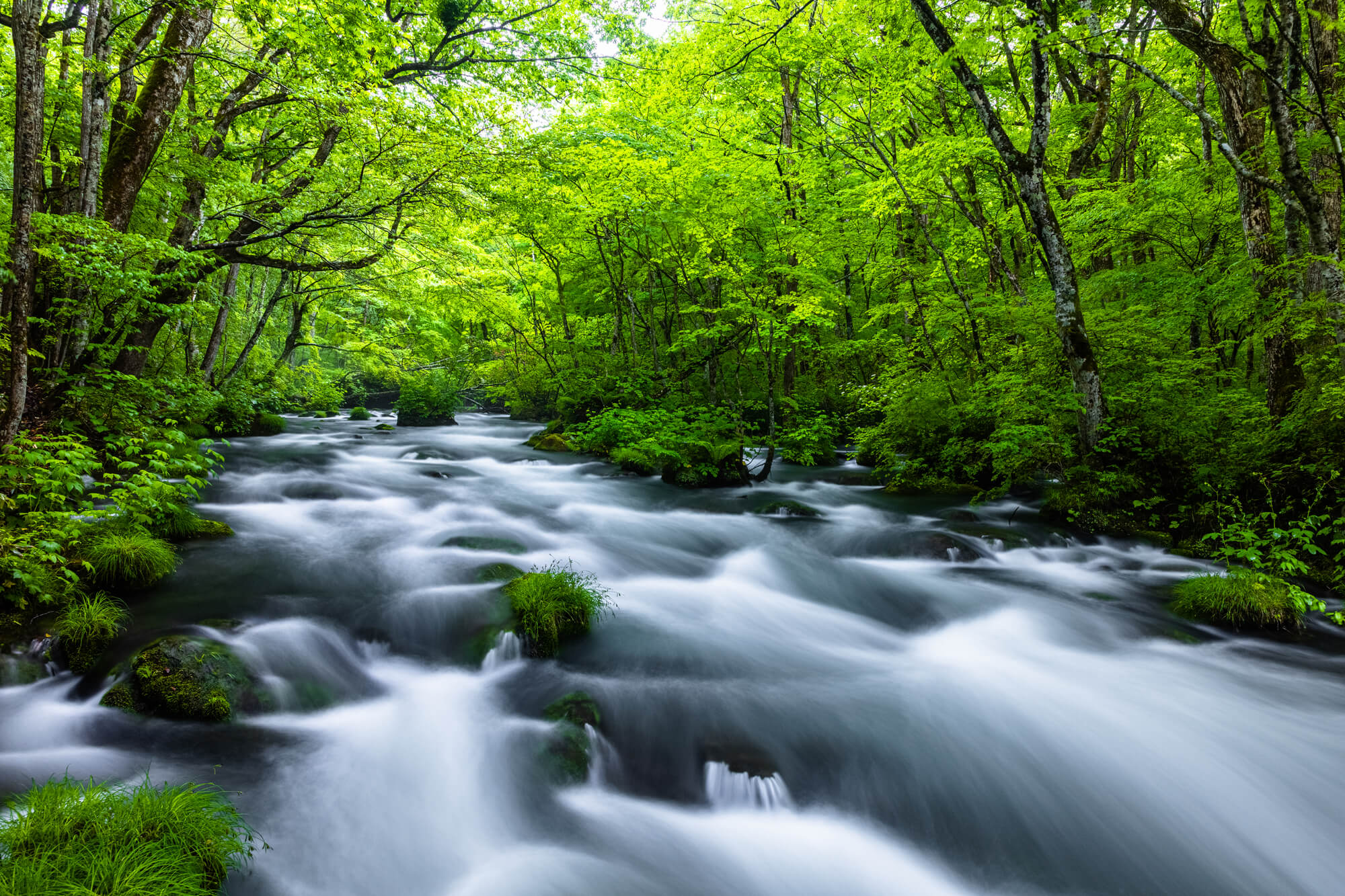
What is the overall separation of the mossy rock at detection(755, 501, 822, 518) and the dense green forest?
160cm

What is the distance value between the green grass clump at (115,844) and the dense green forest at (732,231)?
6.78 ft

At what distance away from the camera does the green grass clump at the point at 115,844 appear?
192 centimetres

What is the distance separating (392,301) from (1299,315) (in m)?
14.5

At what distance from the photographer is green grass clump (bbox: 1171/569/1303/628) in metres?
4.99

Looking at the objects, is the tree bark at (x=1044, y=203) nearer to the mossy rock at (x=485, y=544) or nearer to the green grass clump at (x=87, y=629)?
the mossy rock at (x=485, y=544)

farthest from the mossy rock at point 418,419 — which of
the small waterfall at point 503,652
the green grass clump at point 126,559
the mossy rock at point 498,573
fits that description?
the small waterfall at point 503,652

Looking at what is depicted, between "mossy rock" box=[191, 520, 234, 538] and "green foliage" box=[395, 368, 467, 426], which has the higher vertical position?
"green foliage" box=[395, 368, 467, 426]

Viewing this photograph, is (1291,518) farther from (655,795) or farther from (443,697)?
(443,697)

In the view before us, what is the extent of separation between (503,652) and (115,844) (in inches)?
97.7

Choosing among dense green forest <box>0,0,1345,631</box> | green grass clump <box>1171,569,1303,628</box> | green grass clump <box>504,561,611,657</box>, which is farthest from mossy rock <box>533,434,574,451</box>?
green grass clump <box>1171,569,1303,628</box>

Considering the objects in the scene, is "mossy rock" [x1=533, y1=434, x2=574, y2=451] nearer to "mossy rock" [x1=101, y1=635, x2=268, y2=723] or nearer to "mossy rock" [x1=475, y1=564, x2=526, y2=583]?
"mossy rock" [x1=475, y1=564, x2=526, y2=583]

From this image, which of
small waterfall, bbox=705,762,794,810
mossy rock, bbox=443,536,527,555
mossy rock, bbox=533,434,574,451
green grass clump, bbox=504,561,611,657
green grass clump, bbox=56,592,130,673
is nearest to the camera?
small waterfall, bbox=705,762,794,810

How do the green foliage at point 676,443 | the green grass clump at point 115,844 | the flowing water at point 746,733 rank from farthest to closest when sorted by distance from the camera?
the green foliage at point 676,443, the flowing water at point 746,733, the green grass clump at point 115,844

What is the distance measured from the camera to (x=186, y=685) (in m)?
3.39
